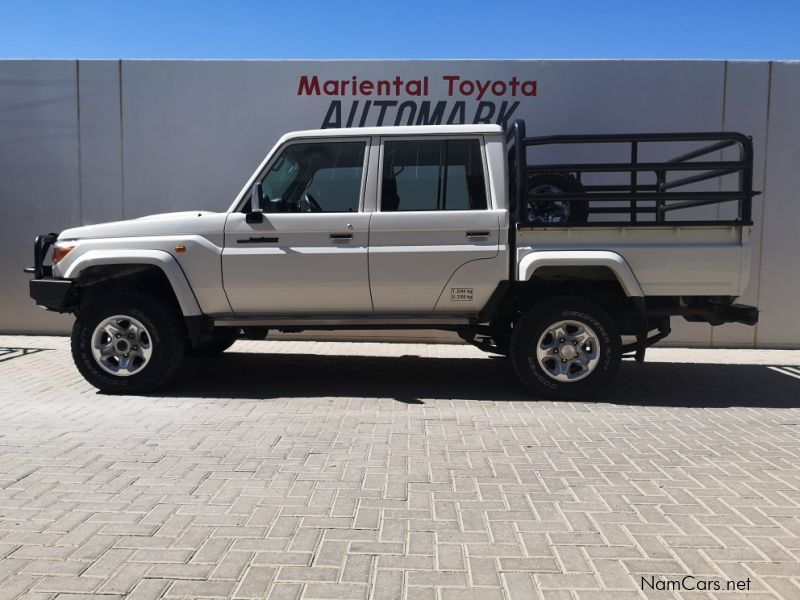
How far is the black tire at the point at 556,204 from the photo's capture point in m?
5.36

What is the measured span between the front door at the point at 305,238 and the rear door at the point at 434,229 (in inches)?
7.5

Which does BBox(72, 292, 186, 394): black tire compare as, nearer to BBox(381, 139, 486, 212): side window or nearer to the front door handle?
the front door handle

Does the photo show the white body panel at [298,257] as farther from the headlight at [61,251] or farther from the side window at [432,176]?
the headlight at [61,251]

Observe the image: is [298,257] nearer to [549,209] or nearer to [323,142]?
[323,142]

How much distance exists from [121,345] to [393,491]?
315 cm

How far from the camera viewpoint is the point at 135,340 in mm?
5449

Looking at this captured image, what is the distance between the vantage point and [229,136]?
8297mm

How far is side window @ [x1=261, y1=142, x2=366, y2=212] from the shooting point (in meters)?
5.35

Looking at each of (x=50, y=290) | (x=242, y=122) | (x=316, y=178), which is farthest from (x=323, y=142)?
(x=242, y=122)

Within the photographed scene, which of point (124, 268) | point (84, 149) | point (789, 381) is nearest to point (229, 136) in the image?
point (84, 149)

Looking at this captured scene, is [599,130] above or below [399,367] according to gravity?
above

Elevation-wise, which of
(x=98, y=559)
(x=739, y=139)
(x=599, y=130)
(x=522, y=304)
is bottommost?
(x=98, y=559)

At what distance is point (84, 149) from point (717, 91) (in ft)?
26.9

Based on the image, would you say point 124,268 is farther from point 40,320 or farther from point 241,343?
point 40,320
